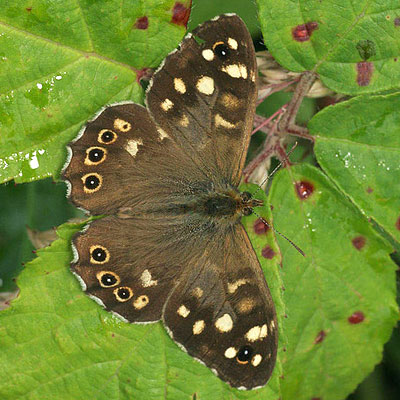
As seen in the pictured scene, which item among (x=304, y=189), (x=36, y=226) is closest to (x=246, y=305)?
(x=304, y=189)

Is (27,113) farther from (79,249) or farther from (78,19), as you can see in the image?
(79,249)

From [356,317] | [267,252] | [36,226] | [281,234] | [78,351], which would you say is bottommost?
[36,226]

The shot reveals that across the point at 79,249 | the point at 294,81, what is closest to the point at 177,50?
the point at 294,81

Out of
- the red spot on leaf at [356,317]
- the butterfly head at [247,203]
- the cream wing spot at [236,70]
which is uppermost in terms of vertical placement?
the cream wing spot at [236,70]

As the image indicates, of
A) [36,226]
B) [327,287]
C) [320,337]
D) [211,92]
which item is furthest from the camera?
[36,226]

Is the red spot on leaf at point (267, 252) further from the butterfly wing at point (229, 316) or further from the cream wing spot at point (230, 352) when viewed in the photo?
the cream wing spot at point (230, 352)

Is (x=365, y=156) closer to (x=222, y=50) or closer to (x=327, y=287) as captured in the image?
(x=327, y=287)

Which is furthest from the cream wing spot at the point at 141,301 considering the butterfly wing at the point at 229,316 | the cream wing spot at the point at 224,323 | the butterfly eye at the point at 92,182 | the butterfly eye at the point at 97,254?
the butterfly eye at the point at 92,182
